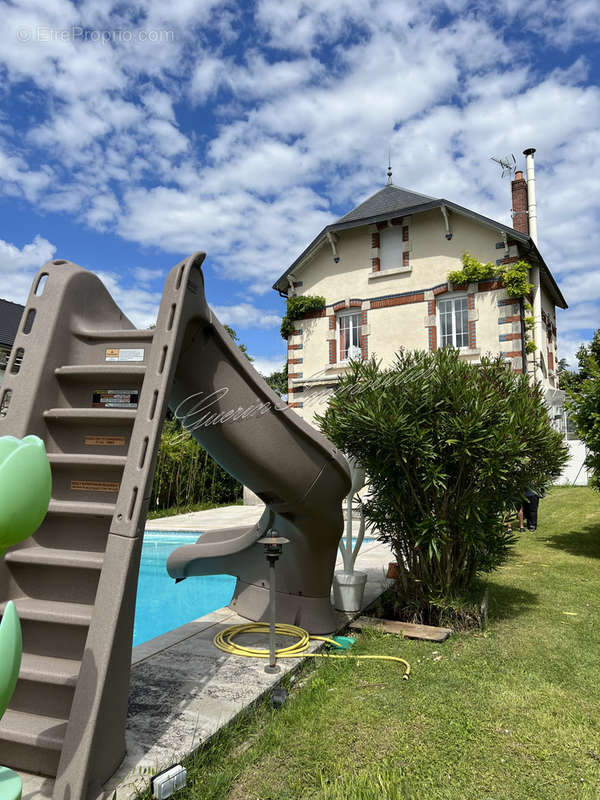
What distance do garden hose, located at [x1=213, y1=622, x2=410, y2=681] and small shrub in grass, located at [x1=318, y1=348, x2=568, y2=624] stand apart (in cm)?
117

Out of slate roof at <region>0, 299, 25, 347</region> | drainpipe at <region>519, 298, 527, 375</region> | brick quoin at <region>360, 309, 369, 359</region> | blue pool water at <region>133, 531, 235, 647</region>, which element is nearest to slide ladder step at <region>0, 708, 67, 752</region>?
blue pool water at <region>133, 531, 235, 647</region>

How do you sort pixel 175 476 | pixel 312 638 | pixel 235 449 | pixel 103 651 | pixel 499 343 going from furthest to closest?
pixel 175 476, pixel 499 343, pixel 312 638, pixel 235 449, pixel 103 651

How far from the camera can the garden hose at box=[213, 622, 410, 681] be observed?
4.02 meters

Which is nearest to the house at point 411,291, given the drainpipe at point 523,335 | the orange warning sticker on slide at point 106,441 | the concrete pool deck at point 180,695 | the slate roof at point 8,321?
the drainpipe at point 523,335

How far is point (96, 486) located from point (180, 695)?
4.79 feet

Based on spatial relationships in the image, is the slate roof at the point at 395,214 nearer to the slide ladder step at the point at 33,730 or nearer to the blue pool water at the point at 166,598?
the blue pool water at the point at 166,598

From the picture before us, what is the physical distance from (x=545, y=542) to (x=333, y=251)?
10.9m

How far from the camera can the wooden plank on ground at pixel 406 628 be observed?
4586mm

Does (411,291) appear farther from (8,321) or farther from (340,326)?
(8,321)

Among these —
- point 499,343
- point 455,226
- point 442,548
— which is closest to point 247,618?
point 442,548

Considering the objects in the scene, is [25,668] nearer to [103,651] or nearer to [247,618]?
[103,651]

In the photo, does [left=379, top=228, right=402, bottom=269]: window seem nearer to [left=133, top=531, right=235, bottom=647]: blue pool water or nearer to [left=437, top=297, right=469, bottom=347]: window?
[left=437, top=297, right=469, bottom=347]: window

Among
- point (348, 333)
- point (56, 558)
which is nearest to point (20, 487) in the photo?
point (56, 558)

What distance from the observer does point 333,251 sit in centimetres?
1670
